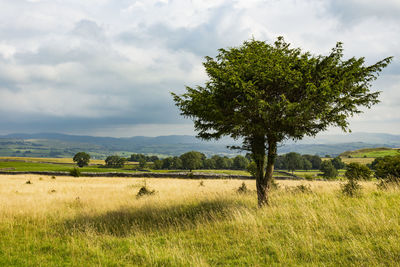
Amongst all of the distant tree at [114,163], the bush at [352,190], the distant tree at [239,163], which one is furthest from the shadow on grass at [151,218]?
the distant tree at [114,163]

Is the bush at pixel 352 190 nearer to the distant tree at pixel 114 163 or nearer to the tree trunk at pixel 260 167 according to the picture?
the tree trunk at pixel 260 167

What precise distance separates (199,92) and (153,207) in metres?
7.35

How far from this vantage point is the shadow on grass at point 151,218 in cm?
1047

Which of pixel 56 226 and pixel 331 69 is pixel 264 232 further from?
pixel 56 226

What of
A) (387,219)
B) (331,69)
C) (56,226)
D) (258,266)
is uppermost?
(331,69)

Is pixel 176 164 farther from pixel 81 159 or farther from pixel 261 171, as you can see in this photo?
pixel 261 171

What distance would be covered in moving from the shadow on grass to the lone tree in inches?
98.7

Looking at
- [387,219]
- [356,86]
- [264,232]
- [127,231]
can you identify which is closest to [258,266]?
[264,232]

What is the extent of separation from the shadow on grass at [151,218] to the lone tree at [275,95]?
2.51 m

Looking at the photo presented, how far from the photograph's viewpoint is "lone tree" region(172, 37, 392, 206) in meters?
9.79

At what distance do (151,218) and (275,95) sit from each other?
8.79 meters

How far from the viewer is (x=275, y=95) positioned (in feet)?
36.3

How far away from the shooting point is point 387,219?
796 cm

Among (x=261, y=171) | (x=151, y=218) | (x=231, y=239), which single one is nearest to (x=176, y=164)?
(x=151, y=218)
